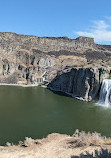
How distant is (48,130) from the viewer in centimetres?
2162

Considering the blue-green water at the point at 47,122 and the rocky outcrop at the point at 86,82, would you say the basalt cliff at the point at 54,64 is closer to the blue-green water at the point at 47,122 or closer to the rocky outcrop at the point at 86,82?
the rocky outcrop at the point at 86,82

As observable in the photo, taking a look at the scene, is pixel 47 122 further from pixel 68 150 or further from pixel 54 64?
pixel 54 64

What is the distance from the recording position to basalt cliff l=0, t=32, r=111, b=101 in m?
44.5

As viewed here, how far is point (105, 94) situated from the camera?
38781 millimetres

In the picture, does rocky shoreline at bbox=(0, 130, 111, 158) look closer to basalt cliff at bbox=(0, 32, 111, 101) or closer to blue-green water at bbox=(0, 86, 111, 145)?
blue-green water at bbox=(0, 86, 111, 145)

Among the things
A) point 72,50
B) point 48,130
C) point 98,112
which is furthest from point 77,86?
point 72,50

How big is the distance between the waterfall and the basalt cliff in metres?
1.96

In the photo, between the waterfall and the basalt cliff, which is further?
the basalt cliff

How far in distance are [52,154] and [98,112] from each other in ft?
67.4

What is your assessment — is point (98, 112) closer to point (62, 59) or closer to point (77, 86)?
point (77, 86)

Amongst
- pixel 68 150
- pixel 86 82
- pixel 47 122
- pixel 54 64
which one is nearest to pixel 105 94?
pixel 86 82

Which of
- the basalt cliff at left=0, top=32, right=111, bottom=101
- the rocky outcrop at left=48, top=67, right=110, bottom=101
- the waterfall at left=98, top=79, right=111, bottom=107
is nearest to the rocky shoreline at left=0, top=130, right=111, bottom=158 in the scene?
the waterfall at left=98, top=79, right=111, bottom=107

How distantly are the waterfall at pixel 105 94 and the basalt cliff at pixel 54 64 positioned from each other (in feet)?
6.43

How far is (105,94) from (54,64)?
Answer: 55252mm
